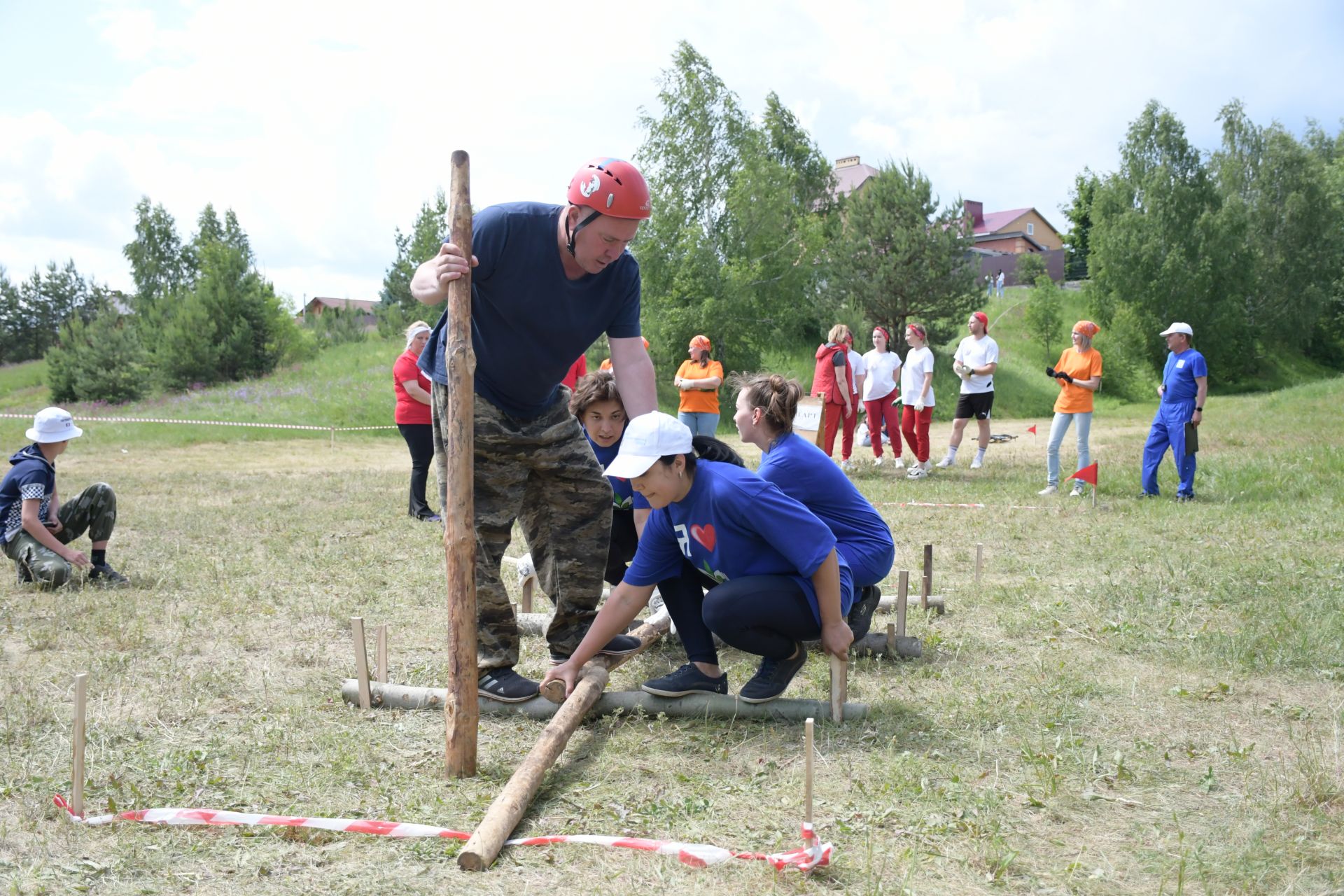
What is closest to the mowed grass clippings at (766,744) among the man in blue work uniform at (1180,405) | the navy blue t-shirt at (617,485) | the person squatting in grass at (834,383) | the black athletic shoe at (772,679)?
the black athletic shoe at (772,679)

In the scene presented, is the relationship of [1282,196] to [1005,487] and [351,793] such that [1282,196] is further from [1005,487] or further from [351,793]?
[351,793]

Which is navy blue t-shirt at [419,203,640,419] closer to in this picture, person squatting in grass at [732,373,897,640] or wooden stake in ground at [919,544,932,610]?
person squatting in grass at [732,373,897,640]

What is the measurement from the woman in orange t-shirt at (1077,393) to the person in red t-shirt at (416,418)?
257 inches

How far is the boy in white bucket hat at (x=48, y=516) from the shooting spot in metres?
6.41

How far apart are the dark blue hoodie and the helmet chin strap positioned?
4.61m

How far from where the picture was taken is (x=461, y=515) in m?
3.65

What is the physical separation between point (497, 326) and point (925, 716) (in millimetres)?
2446

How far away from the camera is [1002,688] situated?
452 cm

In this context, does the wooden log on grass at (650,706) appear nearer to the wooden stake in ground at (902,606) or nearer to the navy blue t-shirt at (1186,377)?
the wooden stake in ground at (902,606)

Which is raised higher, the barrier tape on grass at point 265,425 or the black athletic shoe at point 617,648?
the barrier tape on grass at point 265,425

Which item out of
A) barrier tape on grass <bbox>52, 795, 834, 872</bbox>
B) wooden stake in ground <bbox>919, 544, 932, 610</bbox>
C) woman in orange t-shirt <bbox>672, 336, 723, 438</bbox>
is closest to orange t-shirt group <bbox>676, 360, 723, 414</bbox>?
woman in orange t-shirt <bbox>672, 336, 723, 438</bbox>

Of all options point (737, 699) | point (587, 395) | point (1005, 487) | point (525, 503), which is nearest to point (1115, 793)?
Result: point (737, 699)

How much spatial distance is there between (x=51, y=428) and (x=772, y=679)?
17.2ft

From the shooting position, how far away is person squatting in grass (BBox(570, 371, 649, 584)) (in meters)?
5.26
